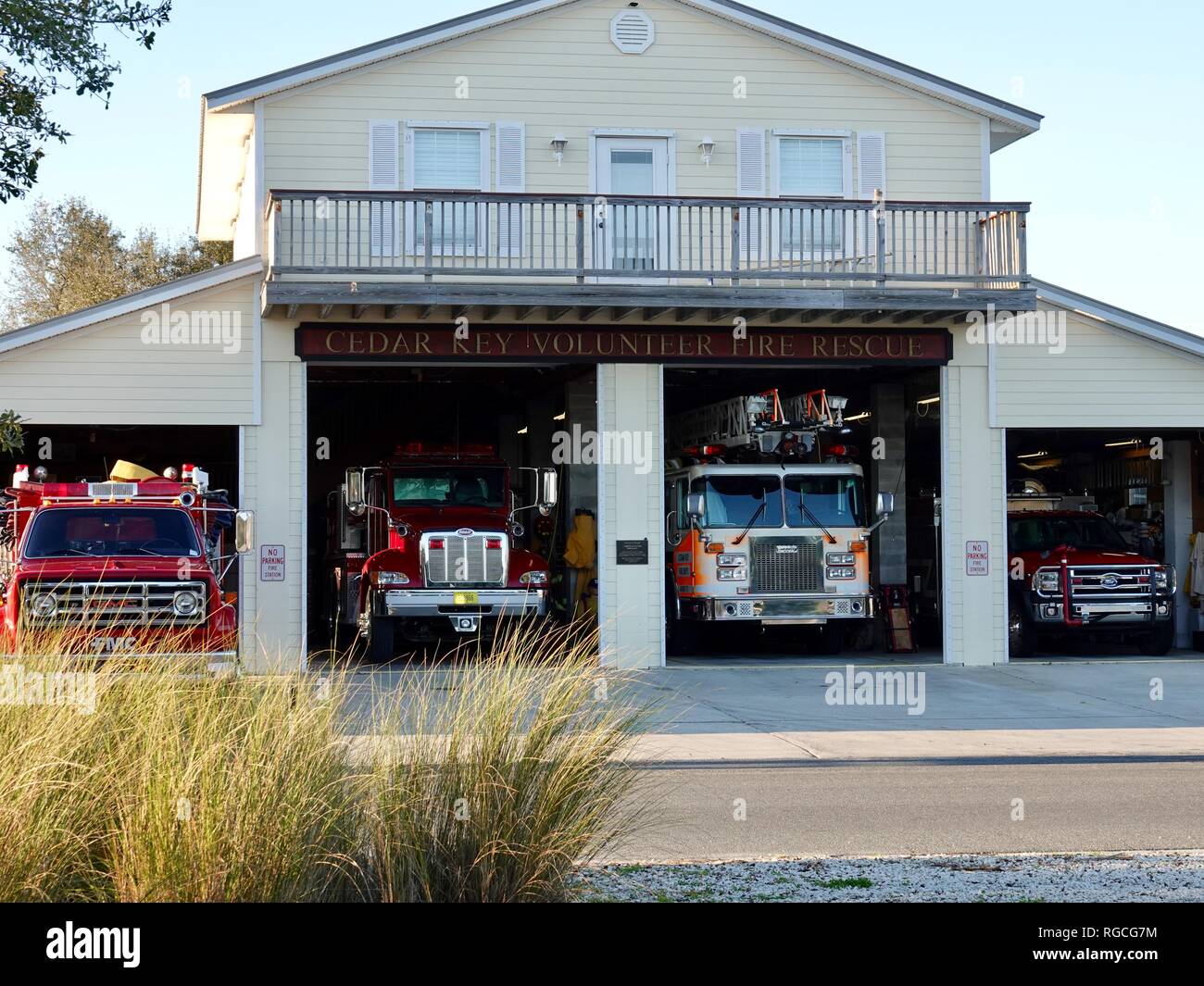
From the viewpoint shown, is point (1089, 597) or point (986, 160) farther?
point (1089, 597)

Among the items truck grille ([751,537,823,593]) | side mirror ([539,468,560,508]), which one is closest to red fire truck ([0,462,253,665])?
side mirror ([539,468,560,508])

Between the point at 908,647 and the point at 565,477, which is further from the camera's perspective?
the point at 565,477

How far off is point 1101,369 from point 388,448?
15.3m

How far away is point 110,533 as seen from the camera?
52.8ft

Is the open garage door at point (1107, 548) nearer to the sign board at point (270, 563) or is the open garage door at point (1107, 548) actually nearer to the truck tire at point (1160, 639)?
the truck tire at point (1160, 639)

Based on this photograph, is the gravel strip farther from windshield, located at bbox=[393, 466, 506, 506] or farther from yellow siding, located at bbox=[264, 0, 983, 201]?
yellow siding, located at bbox=[264, 0, 983, 201]

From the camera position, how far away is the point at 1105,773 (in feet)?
39.9

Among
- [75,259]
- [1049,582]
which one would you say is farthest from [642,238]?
[75,259]

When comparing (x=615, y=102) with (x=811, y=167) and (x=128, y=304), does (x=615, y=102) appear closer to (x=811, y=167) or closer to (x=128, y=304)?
(x=811, y=167)

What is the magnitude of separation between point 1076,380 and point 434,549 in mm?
9269

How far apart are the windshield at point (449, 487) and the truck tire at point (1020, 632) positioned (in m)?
7.79

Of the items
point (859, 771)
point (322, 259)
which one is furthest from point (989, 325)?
point (859, 771)

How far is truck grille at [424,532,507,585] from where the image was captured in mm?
20188
